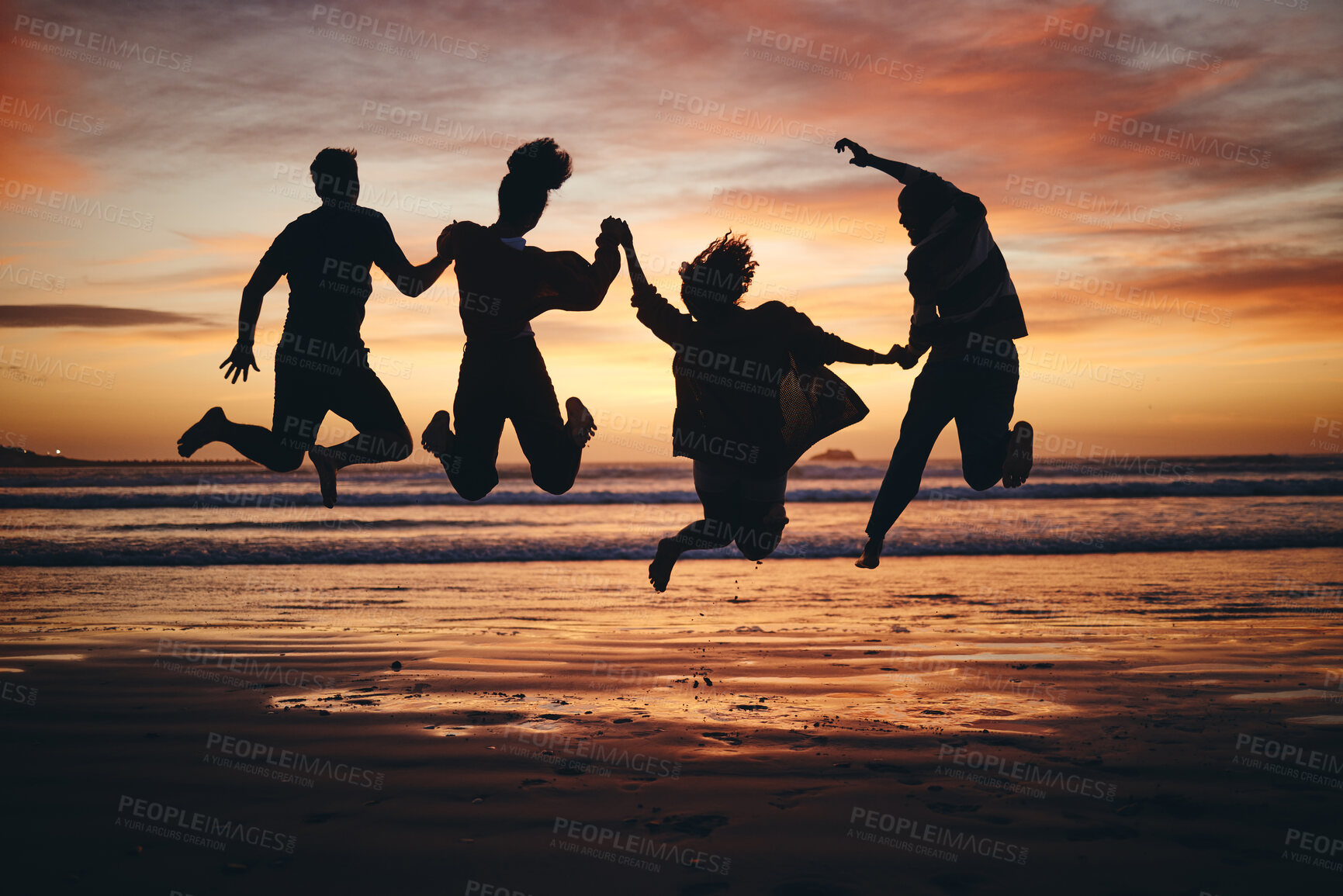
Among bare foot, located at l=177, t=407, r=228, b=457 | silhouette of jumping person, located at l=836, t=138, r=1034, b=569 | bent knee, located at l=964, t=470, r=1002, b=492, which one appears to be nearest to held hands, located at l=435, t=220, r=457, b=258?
bare foot, located at l=177, t=407, r=228, b=457

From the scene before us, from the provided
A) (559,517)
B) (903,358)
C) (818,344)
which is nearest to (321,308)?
(818,344)

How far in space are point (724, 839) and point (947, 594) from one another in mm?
9760

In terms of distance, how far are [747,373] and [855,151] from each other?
1552 millimetres

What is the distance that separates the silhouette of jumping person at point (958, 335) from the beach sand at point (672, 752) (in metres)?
1.76

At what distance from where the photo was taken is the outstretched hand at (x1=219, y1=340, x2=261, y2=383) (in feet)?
17.1

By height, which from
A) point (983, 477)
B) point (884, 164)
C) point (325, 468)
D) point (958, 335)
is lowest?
point (325, 468)

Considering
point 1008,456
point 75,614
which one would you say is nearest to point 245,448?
point 1008,456

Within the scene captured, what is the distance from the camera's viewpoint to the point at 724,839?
4.41 metres

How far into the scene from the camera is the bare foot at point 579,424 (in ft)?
19.3

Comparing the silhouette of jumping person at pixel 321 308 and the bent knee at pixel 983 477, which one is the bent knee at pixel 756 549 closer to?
the bent knee at pixel 983 477

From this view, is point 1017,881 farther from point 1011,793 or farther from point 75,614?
point 75,614

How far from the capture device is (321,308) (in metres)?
5.46

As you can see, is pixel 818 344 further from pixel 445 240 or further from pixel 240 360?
pixel 240 360

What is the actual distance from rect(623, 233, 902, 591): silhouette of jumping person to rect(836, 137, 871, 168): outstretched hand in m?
0.87
